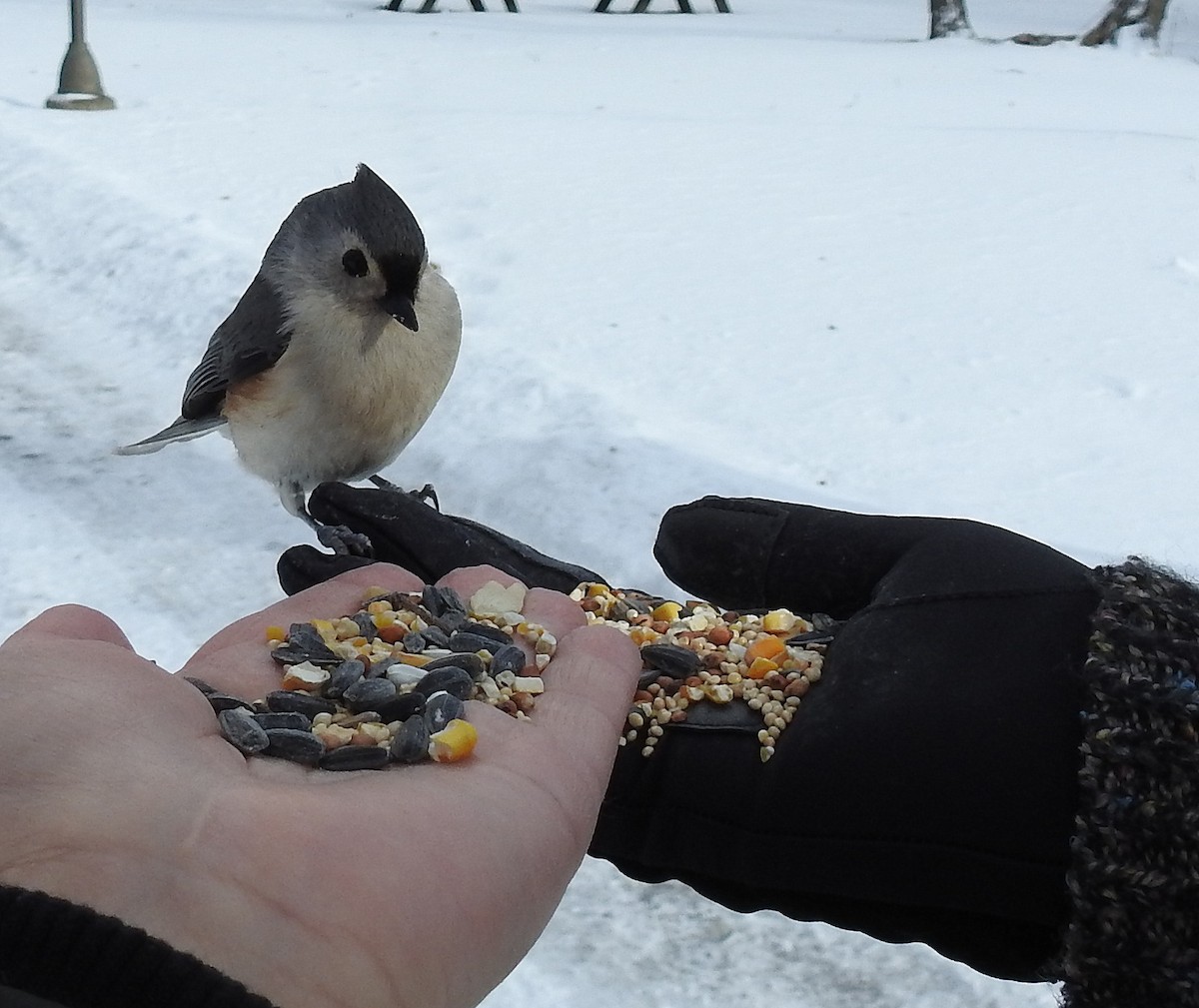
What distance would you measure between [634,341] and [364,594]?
7.93ft

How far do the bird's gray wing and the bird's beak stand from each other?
26 centimetres

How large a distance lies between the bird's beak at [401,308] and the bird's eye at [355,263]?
6 centimetres

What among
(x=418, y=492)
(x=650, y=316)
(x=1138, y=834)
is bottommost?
(x=650, y=316)

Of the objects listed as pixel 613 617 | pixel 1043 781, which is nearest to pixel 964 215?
pixel 613 617

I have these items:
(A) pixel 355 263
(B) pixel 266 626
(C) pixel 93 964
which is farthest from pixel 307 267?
(C) pixel 93 964

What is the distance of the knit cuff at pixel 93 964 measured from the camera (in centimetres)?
104

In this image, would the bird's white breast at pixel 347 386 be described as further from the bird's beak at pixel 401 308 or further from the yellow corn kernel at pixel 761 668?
the yellow corn kernel at pixel 761 668

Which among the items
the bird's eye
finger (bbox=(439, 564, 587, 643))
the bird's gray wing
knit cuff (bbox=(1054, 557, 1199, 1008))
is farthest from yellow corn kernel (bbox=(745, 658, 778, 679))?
the bird's gray wing

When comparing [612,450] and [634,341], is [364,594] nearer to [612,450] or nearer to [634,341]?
[612,450]

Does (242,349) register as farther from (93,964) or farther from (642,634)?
(93,964)

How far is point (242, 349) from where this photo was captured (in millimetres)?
2766

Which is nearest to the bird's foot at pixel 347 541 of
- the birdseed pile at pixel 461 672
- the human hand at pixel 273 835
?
the birdseed pile at pixel 461 672

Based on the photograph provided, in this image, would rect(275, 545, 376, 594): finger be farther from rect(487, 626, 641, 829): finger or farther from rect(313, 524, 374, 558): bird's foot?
rect(487, 626, 641, 829): finger

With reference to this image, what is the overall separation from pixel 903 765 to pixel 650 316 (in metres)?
3.05
